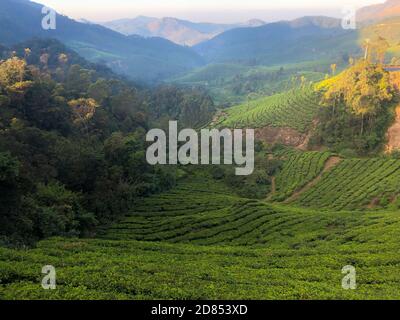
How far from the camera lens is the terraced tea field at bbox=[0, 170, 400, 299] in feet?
37.4

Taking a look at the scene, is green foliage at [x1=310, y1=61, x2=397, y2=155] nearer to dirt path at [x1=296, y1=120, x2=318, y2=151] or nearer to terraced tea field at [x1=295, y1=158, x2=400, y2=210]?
dirt path at [x1=296, y1=120, x2=318, y2=151]

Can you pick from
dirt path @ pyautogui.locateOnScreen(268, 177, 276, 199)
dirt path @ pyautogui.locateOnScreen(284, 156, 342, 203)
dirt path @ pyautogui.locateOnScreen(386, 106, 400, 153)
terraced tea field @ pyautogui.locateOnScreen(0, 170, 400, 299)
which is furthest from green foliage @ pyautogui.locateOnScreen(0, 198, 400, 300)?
dirt path @ pyautogui.locateOnScreen(386, 106, 400, 153)

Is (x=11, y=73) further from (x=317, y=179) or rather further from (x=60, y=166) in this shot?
(x=317, y=179)

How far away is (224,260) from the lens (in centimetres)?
1573

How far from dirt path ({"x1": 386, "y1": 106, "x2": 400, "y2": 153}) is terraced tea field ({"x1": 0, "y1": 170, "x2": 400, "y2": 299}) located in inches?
1076

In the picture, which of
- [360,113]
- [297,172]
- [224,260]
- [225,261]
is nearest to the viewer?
[225,261]

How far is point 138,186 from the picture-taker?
3378 centimetres

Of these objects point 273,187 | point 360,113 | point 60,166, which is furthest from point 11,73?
point 360,113

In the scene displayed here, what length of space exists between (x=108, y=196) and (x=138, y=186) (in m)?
5.60

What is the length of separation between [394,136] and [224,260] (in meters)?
42.8

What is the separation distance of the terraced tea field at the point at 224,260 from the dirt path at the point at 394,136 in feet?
89.7

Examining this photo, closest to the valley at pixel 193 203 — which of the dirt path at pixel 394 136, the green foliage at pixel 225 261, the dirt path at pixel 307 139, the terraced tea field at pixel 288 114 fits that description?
the green foliage at pixel 225 261

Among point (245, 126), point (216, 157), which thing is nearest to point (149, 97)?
point (245, 126)

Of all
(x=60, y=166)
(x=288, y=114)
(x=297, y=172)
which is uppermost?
(x=288, y=114)
